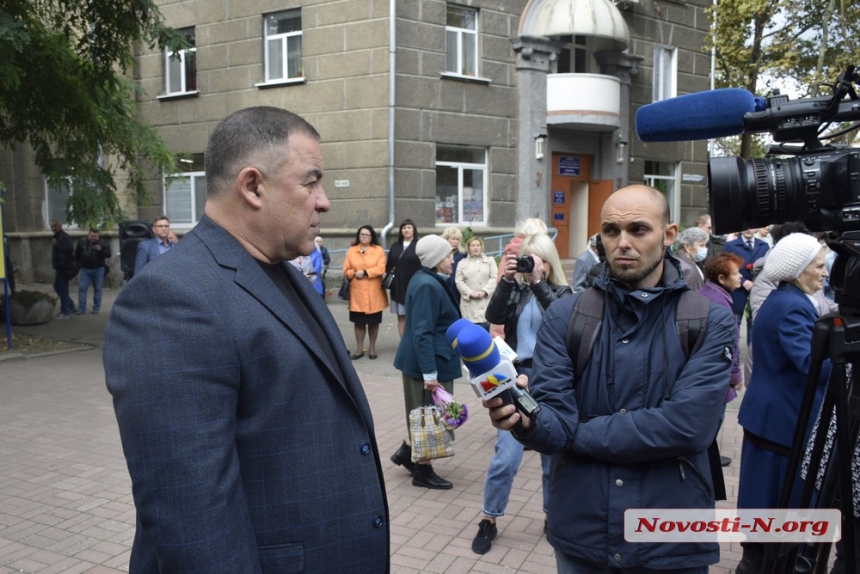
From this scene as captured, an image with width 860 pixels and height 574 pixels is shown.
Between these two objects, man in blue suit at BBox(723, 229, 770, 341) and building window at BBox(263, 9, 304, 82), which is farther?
building window at BBox(263, 9, 304, 82)

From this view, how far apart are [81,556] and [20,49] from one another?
6581 mm

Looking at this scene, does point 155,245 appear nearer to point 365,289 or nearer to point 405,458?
point 365,289

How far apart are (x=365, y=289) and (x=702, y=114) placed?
8.22m

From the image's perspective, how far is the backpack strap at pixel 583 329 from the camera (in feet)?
7.99

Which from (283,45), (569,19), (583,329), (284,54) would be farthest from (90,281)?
(583,329)

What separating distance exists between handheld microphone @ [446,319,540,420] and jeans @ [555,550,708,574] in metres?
0.69

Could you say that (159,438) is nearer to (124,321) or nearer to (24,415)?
(124,321)

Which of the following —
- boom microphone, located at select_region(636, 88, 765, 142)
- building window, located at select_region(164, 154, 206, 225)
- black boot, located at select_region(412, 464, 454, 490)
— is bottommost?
black boot, located at select_region(412, 464, 454, 490)

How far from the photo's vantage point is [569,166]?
748 inches

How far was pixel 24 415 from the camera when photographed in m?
7.24

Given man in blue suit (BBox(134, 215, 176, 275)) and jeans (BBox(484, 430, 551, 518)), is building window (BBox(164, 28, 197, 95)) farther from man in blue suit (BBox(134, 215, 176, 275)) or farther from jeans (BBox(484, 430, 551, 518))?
jeans (BBox(484, 430, 551, 518))

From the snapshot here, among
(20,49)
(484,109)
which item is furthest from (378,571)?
(484,109)

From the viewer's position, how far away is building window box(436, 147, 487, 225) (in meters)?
16.5

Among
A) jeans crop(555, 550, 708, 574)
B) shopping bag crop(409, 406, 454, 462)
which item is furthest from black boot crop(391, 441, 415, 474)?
jeans crop(555, 550, 708, 574)
